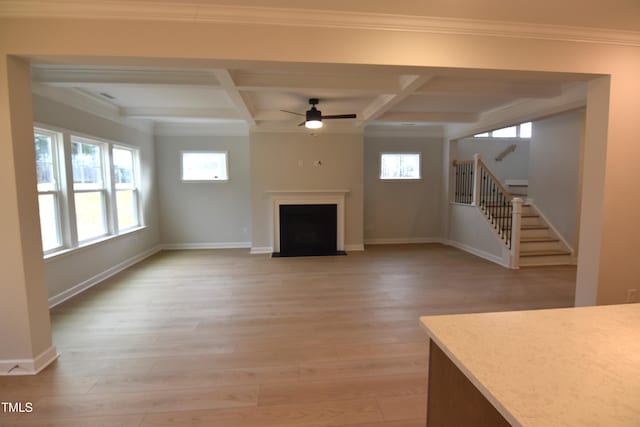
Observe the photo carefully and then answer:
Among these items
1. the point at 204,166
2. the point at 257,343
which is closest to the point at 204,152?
the point at 204,166

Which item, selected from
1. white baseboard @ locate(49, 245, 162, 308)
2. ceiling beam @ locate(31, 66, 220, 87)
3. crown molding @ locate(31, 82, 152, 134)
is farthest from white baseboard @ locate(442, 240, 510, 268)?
crown molding @ locate(31, 82, 152, 134)

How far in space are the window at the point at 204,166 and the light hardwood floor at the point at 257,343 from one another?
229 centimetres

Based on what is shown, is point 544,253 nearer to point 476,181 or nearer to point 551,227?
point 551,227

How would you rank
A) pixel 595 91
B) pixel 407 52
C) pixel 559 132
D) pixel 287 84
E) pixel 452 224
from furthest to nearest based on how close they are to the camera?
pixel 452 224 → pixel 559 132 → pixel 287 84 → pixel 595 91 → pixel 407 52

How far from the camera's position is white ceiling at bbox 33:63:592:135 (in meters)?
2.85

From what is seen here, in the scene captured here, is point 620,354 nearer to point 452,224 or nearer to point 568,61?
point 568,61

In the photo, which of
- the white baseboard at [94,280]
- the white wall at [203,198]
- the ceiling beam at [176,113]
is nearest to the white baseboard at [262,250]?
the white wall at [203,198]

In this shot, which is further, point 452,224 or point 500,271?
point 452,224

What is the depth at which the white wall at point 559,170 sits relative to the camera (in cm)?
536

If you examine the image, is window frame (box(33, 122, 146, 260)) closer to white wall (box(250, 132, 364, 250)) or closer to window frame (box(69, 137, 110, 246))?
window frame (box(69, 137, 110, 246))

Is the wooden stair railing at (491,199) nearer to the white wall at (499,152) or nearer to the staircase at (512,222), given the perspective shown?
the staircase at (512,222)

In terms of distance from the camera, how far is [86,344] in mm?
2768

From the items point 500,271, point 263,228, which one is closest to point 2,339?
point 263,228

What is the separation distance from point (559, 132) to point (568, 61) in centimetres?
387
